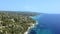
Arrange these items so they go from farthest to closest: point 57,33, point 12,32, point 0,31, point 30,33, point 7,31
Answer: point 57,33
point 30,33
point 12,32
point 7,31
point 0,31

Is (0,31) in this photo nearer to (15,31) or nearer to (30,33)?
(15,31)

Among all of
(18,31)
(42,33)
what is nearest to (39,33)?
(42,33)

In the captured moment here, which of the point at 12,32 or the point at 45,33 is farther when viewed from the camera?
the point at 45,33

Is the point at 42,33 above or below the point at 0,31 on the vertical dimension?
below

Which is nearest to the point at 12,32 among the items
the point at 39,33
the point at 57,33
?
the point at 39,33

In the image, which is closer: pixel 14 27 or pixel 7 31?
pixel 7 31

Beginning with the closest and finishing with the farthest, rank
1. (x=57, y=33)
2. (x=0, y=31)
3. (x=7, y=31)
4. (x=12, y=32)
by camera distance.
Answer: (x=0, y=31) < (x=7, y=31) < (x=12, y=32) < (x=57, y=33)

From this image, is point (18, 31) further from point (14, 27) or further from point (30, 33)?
point (30, 33)

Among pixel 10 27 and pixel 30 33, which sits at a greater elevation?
pixel 10 27

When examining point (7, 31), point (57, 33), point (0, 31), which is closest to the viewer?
point (0, 31)
